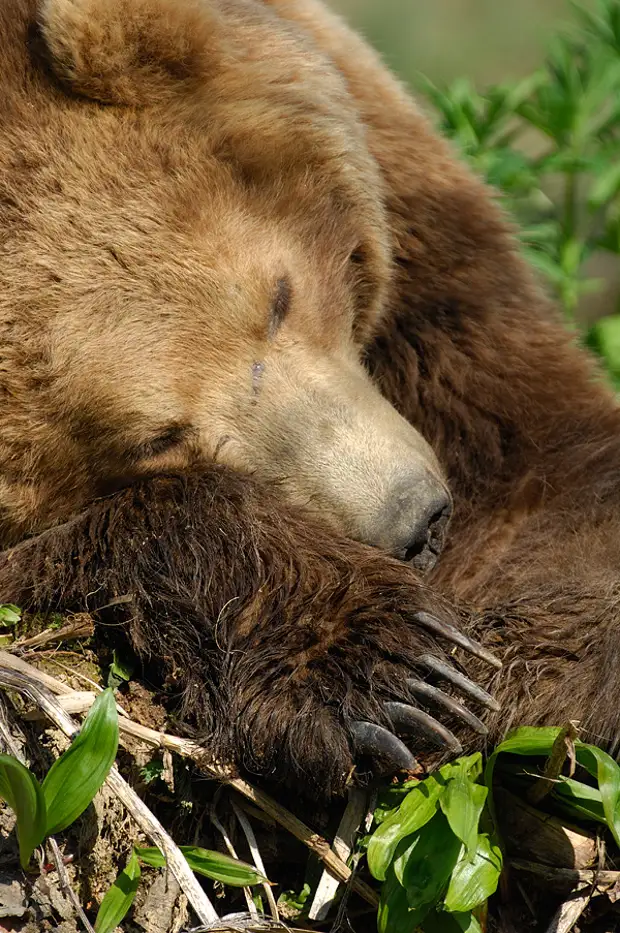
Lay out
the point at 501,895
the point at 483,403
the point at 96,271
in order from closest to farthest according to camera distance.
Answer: the point at 501,895
the point at 96,271
the point at 483,403

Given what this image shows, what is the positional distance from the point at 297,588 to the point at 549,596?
73 centimetres

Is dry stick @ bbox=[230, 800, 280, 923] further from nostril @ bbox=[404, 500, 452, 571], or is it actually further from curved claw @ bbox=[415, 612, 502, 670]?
nostril @ bbox=[404, 500, 452, 571]

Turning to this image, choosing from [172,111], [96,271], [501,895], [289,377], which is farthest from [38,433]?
[501,895]

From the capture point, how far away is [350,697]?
2.61 metres

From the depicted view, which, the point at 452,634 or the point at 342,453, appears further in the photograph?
the point at 342,453

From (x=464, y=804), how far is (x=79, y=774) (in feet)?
2.56

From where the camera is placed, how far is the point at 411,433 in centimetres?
330

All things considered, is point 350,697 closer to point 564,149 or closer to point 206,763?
point 206,763

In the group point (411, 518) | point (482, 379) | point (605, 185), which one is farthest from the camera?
point (605, 185)

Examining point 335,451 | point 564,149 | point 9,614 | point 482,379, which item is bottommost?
point 9,614

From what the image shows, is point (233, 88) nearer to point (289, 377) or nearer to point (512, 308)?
point (289, 377)

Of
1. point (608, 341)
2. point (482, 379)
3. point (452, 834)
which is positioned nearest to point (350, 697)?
point (452, 834)

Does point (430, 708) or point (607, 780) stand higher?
point (607, 780)

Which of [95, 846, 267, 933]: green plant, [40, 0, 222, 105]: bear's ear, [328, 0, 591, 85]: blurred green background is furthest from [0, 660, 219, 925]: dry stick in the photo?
[328, 0, 591, 85]: blurred green background
